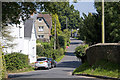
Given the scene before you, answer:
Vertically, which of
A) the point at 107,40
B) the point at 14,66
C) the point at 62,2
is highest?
the point at 62,2

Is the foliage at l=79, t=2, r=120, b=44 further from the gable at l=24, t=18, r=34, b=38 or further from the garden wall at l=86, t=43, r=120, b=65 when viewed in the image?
the gable at l=24, t=18, r=34, b=38

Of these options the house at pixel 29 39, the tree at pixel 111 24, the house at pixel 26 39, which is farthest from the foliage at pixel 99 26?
the house at pixel 29 39

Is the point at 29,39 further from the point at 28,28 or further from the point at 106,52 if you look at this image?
the point at 106,52

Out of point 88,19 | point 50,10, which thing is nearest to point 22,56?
point 88,19

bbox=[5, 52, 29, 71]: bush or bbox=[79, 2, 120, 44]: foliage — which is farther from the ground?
bbox=[79, 2, 120, 44]: foliage

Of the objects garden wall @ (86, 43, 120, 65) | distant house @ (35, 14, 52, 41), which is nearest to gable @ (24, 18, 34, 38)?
distant house @ (35, 14, 52, 41)

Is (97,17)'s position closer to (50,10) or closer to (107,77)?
(50,10)

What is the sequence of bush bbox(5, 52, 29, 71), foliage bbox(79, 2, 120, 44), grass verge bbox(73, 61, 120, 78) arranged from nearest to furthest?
grass verge bbox(73, 61, 120, 78), bush bbox(5, 52, 29, 71), foliage bbox(79, 2, 120, 44)

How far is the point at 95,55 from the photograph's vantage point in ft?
65.5

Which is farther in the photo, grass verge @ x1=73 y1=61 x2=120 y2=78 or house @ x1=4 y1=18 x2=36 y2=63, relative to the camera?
house @ x1=4 y1=18 x2=36 y2=63

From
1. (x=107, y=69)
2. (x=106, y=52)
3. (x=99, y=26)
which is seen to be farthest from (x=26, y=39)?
(x=107, y=69)

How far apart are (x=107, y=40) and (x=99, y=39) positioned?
1.13m

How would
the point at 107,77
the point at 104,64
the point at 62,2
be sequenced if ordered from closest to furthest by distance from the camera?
1. the point at 107,77
2. the point at 62,2
3. the point at 104,64

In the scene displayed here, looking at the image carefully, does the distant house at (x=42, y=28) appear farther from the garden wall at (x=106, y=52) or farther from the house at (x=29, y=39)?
the garden wall at (x=106, y=52)
